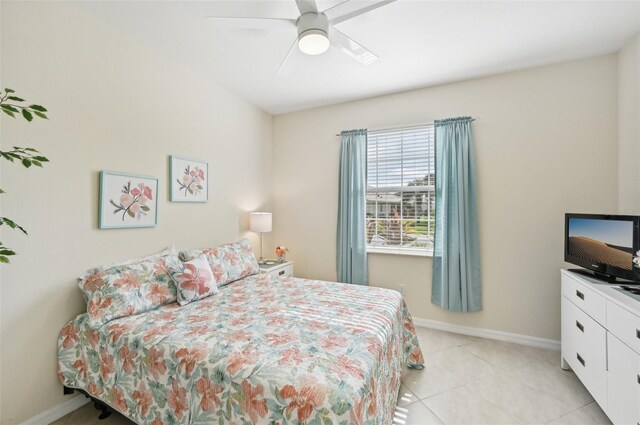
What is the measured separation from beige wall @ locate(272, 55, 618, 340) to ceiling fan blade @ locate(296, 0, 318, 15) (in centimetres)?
189

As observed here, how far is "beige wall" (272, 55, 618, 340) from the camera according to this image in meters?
2.48

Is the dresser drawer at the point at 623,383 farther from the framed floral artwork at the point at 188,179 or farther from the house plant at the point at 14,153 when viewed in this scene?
the framed floral artwork at the point at 188,179

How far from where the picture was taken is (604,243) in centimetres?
198

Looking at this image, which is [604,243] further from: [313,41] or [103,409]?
[103,409]

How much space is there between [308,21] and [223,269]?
6.75 ft

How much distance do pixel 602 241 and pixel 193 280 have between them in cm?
305

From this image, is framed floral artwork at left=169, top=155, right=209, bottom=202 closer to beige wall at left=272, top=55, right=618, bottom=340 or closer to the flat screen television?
beige wall at left=272, top=55, right=618, bottom=340

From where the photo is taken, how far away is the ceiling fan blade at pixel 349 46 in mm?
1754

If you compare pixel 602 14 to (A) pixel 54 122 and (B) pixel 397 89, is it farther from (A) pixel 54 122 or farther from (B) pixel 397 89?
(A) pixel 54 122

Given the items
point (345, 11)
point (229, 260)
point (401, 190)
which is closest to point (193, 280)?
point (229, 260)

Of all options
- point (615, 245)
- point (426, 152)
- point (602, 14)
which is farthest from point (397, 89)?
point (615, 245)

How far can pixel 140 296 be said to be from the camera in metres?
1.90

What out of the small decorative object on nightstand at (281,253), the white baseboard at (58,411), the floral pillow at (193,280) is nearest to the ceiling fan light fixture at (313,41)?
the floral pillow at (193,280)

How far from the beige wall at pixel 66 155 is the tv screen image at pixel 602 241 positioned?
3.40 m
